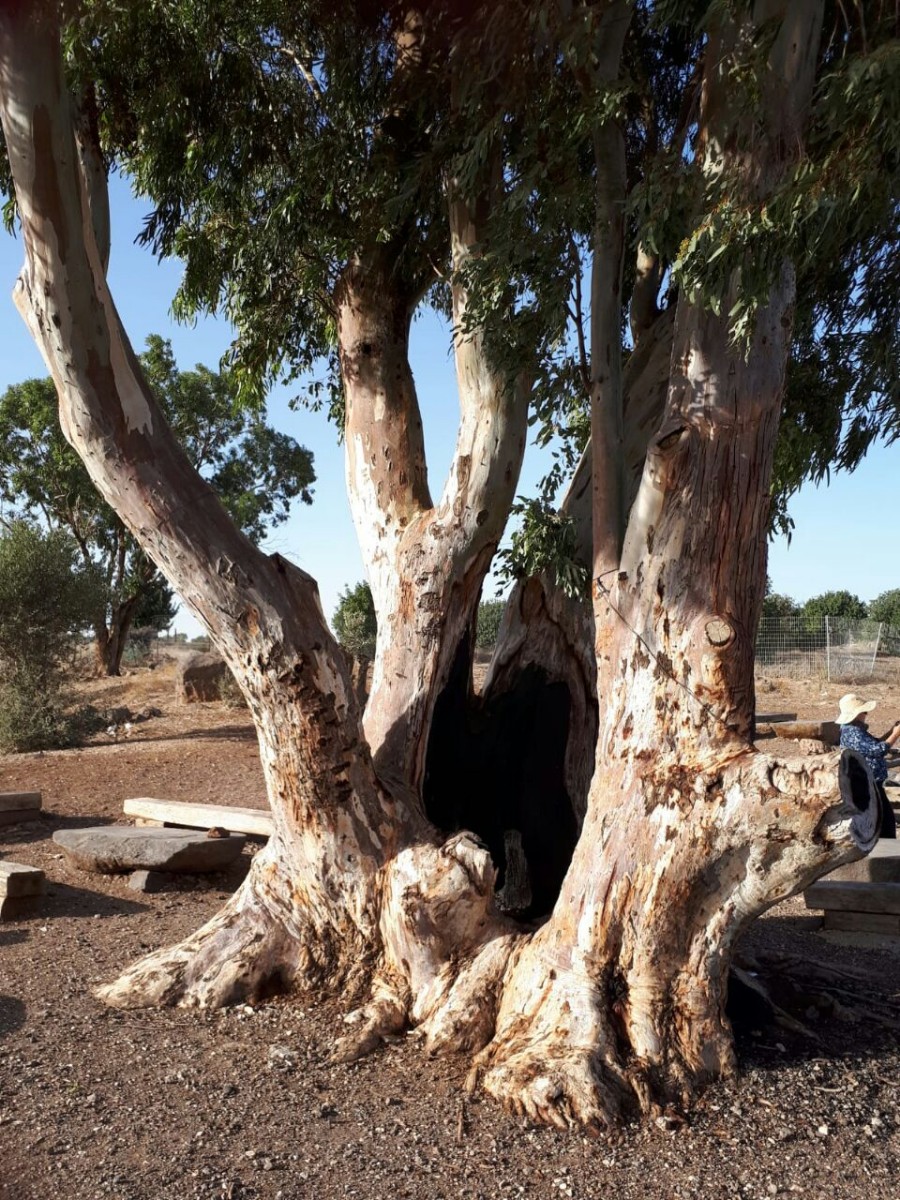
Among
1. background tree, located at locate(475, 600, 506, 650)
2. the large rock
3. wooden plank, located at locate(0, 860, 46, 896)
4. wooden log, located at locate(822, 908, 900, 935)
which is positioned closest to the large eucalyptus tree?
wooden plank, located at locate(0, 860, 46, 896)

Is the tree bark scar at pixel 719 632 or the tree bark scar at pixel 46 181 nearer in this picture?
the tree bark scar at pixel 719 632

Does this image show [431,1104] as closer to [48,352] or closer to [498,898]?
[498,898]

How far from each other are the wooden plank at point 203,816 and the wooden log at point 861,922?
164 inches

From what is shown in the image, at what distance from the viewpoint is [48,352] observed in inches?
203

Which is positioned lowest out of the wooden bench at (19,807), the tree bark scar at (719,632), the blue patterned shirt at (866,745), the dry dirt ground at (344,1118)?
the dry dirt ground at (344,1118)

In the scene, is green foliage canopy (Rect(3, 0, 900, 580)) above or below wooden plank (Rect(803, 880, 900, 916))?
above

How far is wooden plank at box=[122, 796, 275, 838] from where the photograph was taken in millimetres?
9000

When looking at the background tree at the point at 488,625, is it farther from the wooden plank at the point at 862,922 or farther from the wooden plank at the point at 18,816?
the wooden plank at the point at 862,922

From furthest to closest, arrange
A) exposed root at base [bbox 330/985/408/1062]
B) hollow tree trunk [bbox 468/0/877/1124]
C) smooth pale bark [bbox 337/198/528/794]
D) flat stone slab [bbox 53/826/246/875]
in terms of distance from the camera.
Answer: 1. flat stone slab [bbox 53/826/246/875]
2. smooth pale bark [bbox 337/198/528/794]
3. exposed root at base [bbox 330/985/408/1062]
4. hollow tree trunk [bbox 468/0/877/1124]

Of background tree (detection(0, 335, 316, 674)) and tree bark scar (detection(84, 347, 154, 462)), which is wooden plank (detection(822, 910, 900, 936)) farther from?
background tree (detection(0, 335, 316, 674))

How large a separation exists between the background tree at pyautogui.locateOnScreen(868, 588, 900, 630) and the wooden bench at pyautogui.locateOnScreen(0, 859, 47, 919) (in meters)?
54.2

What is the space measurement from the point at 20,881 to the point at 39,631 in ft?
32.4

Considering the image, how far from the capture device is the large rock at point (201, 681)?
2009cm

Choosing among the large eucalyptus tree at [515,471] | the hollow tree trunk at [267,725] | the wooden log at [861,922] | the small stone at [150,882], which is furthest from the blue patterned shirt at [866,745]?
the small stone at [150,882]
